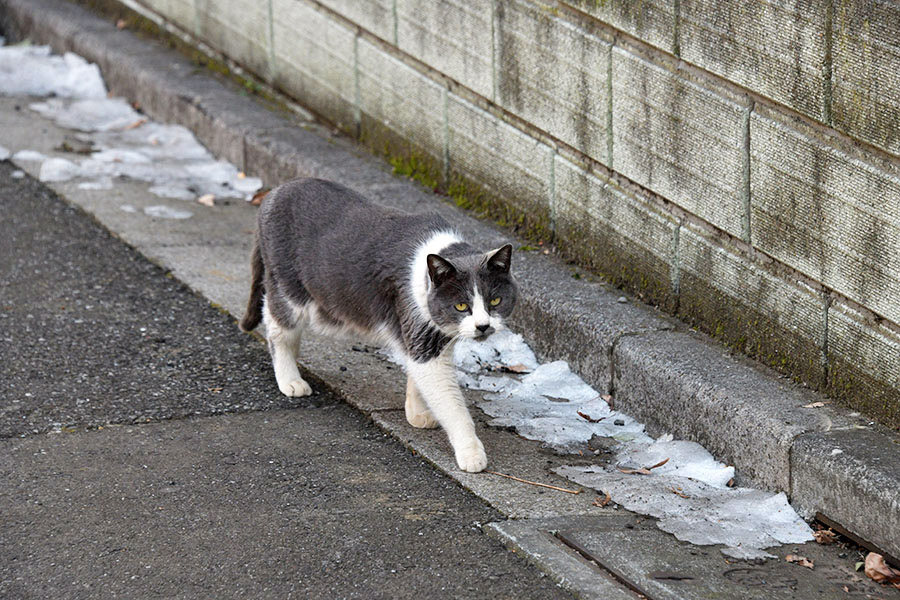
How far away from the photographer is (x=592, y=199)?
5027 millimetres

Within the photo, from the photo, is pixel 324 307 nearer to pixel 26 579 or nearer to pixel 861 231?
pixel 26 579

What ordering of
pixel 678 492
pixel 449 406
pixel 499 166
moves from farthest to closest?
pixel 499 166 < pixel 449 406 < pixel 678 492

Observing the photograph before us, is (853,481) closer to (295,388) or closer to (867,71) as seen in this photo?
(867,71)

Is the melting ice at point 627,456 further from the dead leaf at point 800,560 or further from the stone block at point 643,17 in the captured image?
the stone block at point 643,17

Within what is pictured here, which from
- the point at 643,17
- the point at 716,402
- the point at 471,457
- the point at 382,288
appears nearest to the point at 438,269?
the point at 382,288

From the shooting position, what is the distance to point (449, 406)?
4102 mm

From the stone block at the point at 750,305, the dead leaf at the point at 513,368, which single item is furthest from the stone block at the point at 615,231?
the dead leaf at the point at 513,368

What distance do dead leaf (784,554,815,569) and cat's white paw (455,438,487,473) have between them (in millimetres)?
1024

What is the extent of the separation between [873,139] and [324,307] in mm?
2005

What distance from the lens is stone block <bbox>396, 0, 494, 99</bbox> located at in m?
5.57

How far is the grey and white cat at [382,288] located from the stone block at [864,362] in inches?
42.4

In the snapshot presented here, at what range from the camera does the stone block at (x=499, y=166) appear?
536 cm

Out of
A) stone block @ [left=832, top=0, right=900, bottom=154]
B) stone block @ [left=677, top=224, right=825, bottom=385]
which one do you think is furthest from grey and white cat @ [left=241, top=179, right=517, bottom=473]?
stone block @ [left=832, top=0, right=900, bottom=154]

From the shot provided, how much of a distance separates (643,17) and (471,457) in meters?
1.81
